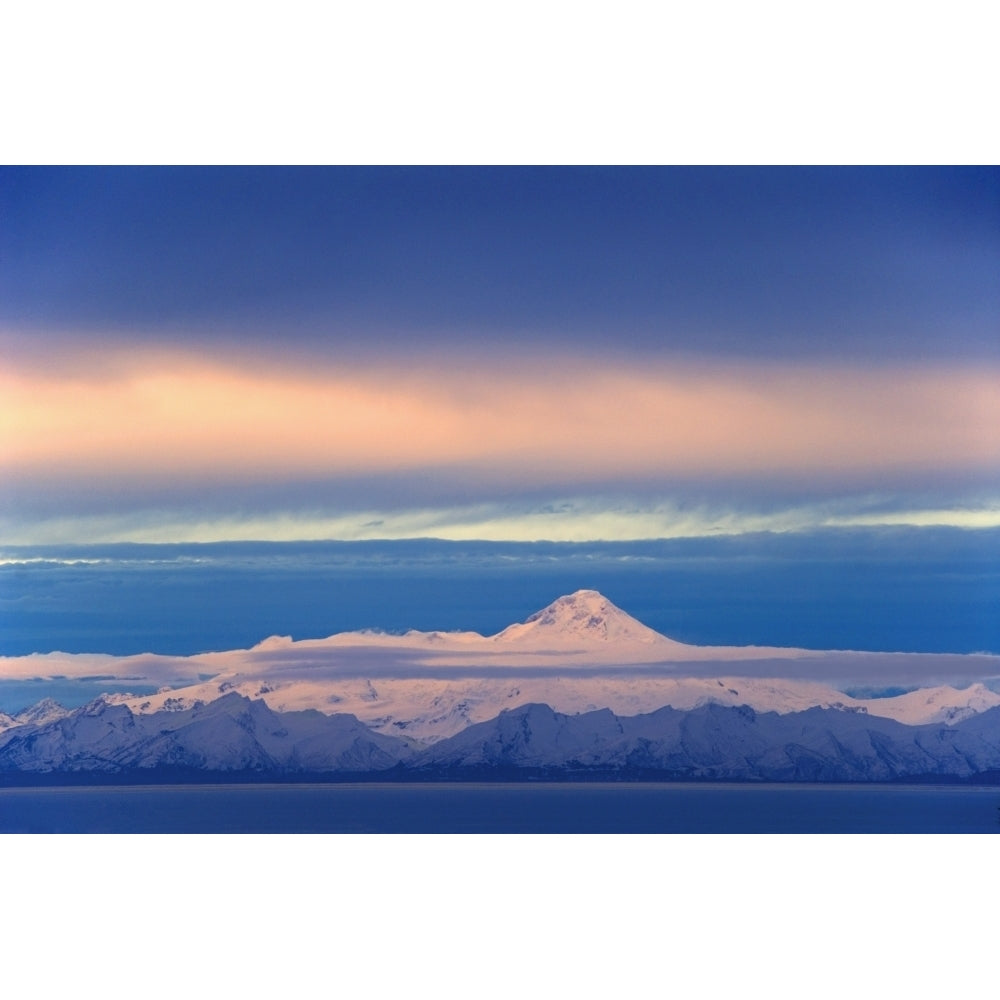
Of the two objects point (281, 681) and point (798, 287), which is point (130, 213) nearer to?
point (281, 681)

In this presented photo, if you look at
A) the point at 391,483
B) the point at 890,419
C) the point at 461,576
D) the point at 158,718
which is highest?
the point at 890,419

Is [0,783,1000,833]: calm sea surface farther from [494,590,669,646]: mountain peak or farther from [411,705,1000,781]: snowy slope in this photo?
[494,590,669,646]: mountain peak

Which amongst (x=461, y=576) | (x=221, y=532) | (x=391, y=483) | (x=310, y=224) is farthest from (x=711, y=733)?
(x=310, y=224)

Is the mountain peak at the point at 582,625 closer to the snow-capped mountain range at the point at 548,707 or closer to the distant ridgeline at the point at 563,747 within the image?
the snow-capped mountain range at the point at 548,707

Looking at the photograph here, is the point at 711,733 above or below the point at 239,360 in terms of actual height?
below

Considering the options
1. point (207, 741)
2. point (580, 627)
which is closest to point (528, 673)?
point (580, 627)

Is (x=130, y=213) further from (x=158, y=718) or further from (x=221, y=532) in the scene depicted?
(x=158, y=718)
